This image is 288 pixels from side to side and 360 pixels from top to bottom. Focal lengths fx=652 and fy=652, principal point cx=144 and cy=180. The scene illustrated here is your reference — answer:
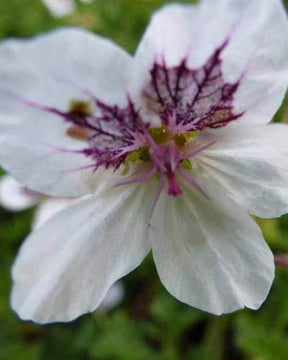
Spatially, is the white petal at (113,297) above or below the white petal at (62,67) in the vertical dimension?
below

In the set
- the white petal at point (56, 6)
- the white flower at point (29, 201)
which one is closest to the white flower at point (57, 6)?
the white petal at point (56, 6)

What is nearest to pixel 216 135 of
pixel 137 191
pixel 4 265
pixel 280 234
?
pixel 137 191

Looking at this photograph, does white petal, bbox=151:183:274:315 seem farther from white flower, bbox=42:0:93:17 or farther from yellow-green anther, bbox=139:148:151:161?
white flower, bbox=42:0:93:17

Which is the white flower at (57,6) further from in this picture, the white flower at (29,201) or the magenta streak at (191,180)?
the magenta streak at (191,180)

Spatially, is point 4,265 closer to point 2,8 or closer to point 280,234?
point 280,234

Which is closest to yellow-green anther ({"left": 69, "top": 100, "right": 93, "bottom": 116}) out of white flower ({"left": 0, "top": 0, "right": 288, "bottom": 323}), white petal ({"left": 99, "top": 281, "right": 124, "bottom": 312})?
white flower ({"left": 0, "top": 0, "right": 288, "bottom": 323})

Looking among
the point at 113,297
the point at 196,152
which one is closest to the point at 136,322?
the point at 113,297
